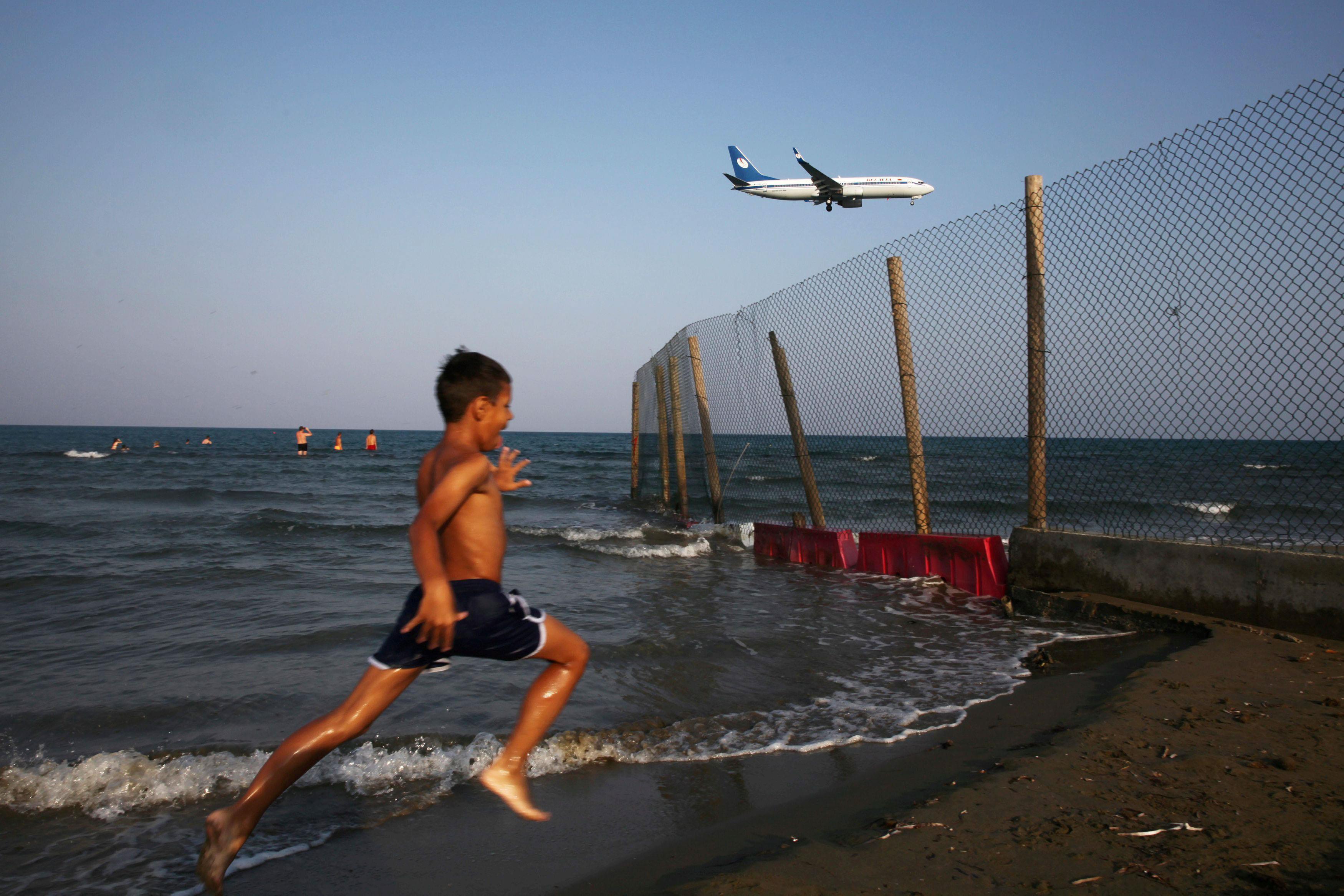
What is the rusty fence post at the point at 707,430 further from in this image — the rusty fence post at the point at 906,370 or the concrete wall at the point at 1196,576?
the concrete wall at the point at 1196,576

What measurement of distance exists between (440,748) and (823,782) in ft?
5.63

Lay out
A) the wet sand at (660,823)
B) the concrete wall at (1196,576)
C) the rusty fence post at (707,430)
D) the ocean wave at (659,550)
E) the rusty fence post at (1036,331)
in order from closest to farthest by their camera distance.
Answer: the wet sand at (660,823), the concrete wall at (1196,576), the rusty fence post at (1036,331), the ocean wave at (659,550), the rusty fence post at (707,430)

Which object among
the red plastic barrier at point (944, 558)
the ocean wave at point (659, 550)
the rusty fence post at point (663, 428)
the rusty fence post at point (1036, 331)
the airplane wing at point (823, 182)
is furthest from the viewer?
the airplane wing at point (823, 182)

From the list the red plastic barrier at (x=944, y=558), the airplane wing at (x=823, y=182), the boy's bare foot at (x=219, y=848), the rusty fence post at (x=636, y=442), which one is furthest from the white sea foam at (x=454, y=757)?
the airplane wing at (x=823, y=182)

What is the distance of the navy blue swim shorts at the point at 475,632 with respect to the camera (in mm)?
2330

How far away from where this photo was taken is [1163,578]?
4.72m

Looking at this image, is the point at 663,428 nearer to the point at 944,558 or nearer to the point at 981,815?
the point at 944,558

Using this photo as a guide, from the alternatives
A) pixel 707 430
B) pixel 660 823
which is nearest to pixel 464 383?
pixel 660 823

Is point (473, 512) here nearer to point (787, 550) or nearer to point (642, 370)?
point (787, 550)

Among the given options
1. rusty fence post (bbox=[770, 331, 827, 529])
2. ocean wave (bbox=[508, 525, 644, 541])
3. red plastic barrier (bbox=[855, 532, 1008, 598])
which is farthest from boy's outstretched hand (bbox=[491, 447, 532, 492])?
ocean wave (bbox=[508, 525, 644, 541])

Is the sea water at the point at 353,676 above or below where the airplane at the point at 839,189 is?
below

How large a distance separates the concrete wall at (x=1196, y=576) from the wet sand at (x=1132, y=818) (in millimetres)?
862

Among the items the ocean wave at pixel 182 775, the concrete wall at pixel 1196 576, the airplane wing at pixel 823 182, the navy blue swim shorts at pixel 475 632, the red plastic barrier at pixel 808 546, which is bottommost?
the ocean wave at pixel 182 775

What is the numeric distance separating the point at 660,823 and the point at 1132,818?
1471 millimetres
